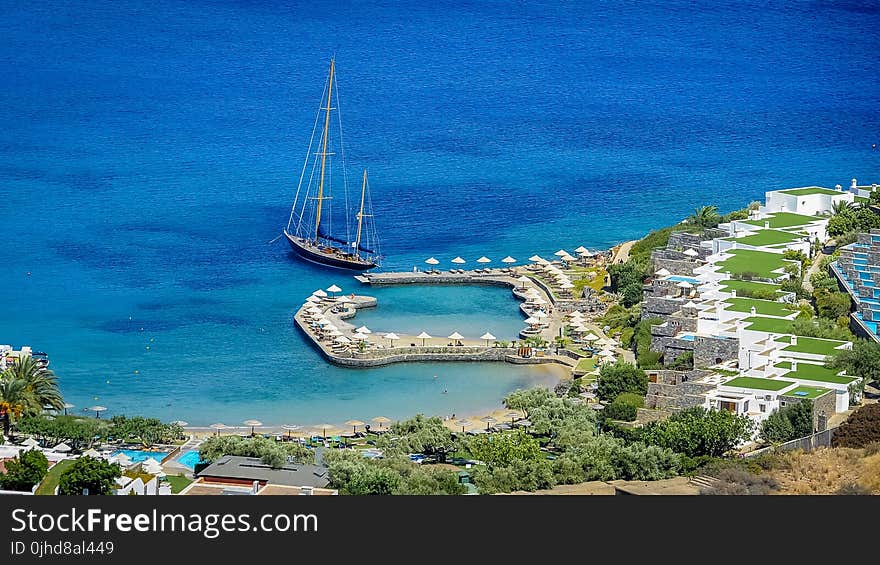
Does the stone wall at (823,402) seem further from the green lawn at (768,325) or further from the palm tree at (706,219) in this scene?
the palm tree at (706,219)

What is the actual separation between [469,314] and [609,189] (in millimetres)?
29475

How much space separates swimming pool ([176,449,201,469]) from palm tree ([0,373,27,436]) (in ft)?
19.9

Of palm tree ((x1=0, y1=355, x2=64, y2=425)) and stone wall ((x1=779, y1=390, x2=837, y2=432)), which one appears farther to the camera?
palm tree ((x1=0, y1=355, x2=64, y2=425))

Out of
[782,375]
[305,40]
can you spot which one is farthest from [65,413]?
[305,40]

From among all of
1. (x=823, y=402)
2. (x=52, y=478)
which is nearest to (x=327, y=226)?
(x=823, y=402)

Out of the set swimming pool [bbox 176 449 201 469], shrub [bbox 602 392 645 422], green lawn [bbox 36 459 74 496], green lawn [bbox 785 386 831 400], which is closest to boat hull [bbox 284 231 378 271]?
shrub [bbox 602 392 645 422]

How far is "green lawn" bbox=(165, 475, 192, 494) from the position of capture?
54781 millimetres

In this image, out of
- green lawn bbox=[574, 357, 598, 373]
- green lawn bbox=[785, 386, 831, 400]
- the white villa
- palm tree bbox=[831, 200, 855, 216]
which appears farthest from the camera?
palm tree bbox=[831, 200, 855, 216]

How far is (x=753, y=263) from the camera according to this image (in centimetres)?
7688

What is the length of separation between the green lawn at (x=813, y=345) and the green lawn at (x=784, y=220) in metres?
18.0

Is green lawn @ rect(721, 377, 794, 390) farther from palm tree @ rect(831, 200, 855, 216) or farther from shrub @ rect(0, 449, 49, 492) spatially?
palm tree @ rect(831, 200, 855, 216)

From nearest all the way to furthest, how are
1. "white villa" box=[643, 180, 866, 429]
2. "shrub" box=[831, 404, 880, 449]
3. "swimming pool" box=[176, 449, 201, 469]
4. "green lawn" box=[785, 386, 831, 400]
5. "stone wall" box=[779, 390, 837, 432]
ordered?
"shrub" box=[831, 404, 880, 449]
"swimming pool" box=[176, 449, 201, 469]
"stone wall" box=[779, 390, 837, 432]
"green lawn" box=[785, 386, 831, 400]
"white villa" box=[643, 180, 866, 429]

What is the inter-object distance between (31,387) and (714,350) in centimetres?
2255

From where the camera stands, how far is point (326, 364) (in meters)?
74.1
